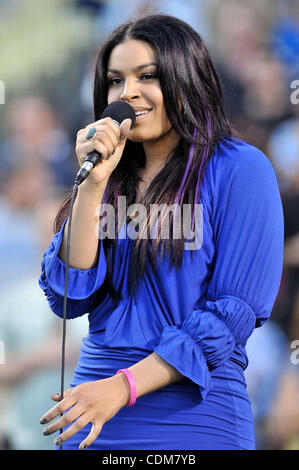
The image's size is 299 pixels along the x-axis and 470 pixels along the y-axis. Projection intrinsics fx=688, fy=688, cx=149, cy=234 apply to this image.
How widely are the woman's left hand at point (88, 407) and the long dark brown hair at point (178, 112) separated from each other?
25 centimetres

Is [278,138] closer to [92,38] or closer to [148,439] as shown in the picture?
[92,38]

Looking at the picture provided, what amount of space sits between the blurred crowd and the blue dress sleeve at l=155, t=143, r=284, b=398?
154cm

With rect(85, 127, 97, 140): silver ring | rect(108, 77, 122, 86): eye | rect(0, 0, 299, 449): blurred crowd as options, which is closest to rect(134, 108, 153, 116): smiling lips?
rect(108, 77, 122, 86): eye

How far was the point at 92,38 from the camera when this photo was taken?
10.3 feet

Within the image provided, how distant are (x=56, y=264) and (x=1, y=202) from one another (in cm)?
172

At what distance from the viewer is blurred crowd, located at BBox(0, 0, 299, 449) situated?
3.00m

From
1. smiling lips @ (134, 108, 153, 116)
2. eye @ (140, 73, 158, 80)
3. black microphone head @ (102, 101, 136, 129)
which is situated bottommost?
black microphone head @ (102, 101, 136, 129)

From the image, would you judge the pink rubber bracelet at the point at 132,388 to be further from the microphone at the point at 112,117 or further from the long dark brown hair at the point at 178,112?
the microphone at the point at 112,117

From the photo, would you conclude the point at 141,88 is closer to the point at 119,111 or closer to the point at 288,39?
the point at 119,111

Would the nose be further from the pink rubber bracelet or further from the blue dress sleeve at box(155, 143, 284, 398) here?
the pink rubber bracelet

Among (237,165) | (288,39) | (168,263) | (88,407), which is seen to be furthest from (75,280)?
(288,39)

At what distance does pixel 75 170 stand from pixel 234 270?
176 cm

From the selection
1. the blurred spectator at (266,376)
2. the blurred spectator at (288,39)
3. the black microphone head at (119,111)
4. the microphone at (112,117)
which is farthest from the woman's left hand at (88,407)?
the blurred spectator at (288,39)

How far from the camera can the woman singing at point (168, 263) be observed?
1351 mm
